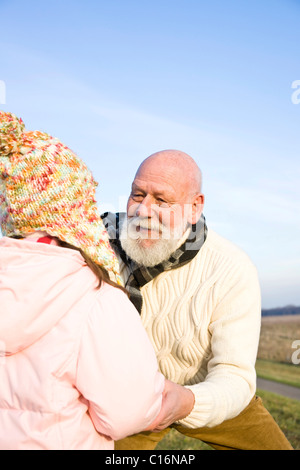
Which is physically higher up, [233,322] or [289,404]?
[233,322]

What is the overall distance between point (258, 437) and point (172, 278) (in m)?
1.21

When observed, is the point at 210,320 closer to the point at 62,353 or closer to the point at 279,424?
the point at 62,353

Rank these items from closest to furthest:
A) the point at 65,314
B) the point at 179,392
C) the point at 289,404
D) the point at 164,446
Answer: the point at 65,314, the point at 179,392, the point at 164,446, the point at 289,404

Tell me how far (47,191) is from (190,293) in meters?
1.58

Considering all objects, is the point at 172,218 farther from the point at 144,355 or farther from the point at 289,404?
the point at 289,404

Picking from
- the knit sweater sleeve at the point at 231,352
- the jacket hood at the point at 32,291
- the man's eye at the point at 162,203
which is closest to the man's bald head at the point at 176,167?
the man's eye at the point at 162,203

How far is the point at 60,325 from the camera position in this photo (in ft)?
6.21

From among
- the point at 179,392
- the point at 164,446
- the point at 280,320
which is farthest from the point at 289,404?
the point at 280,320

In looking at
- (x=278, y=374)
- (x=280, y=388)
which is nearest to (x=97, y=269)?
(x=280, y=388)

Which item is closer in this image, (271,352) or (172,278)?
(172,278)

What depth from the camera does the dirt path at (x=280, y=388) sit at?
9323 millimetres

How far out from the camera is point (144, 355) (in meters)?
1.97

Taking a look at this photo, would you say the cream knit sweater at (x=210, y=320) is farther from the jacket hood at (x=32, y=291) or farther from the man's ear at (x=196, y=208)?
the jacket hood at (x=32, y=291)

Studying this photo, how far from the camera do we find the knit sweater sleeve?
2.85 meters
